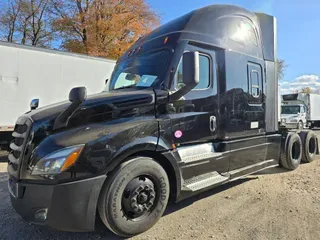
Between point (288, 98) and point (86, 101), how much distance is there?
23.6m

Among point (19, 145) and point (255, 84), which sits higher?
point (255, 84)

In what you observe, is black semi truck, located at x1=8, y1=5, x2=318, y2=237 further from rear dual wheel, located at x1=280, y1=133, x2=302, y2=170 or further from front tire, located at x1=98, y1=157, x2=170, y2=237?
rear dual wheel, located at x1=280, y1=133, x2=302, y2=170

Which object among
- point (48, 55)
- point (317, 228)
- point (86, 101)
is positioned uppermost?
point (48, 55)

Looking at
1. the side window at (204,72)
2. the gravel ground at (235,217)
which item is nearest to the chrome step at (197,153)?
the gravel ground at (235,217)

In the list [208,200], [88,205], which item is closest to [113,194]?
[88,205]

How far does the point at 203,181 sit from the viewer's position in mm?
4121

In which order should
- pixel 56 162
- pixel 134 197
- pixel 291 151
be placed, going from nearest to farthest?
pixel 56 162 < pixel 134 197 < pixel 291 151

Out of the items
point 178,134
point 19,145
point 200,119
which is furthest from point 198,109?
point 19,145

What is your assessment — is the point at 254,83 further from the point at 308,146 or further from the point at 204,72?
the point at 308,146

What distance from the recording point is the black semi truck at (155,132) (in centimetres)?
299

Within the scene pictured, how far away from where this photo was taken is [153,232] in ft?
11.6

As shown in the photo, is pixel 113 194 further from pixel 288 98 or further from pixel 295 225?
pixel 288 98

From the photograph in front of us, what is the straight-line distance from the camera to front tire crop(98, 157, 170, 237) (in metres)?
3.19

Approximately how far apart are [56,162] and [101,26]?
17198 mm
